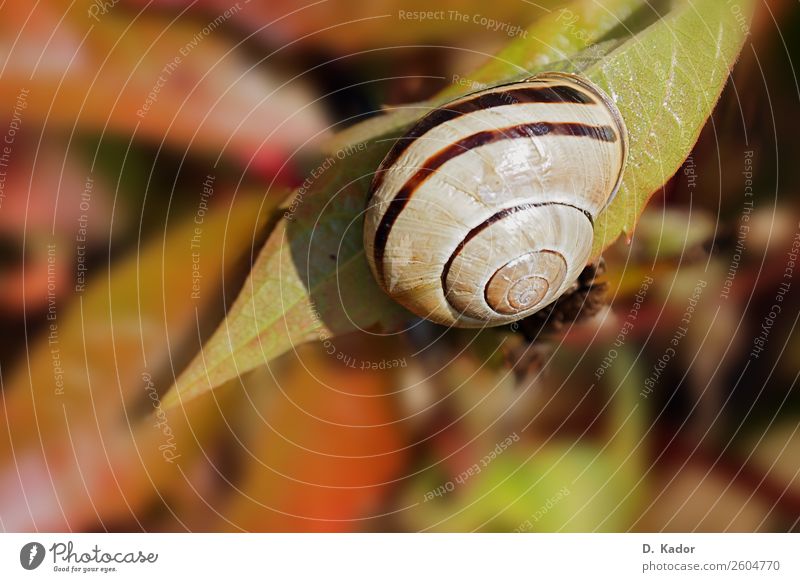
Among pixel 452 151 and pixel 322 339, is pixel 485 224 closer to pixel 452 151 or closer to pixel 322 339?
pixel 452 151

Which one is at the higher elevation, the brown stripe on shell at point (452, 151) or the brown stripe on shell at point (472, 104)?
the brown stripe on shell at point (472, 104)

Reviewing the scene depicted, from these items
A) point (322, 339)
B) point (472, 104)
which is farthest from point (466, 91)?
point (322, 339)

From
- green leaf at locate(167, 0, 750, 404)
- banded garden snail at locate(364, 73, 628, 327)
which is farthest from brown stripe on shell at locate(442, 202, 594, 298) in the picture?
green leaf at locate(167, 0, 750, 404)

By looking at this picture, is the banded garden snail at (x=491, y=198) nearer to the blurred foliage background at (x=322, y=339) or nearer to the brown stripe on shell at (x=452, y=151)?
the brown stripe on shell at (x=452, y=151)

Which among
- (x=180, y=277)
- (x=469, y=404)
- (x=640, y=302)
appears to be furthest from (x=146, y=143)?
(x=640, y=302)

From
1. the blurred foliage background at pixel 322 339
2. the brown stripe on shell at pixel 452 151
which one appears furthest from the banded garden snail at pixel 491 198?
the blurred foliage background at pixel 322 339

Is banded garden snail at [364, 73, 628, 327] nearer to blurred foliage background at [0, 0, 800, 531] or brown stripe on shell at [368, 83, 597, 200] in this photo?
brown stripe on shell at [368, 83, 597, 200]
